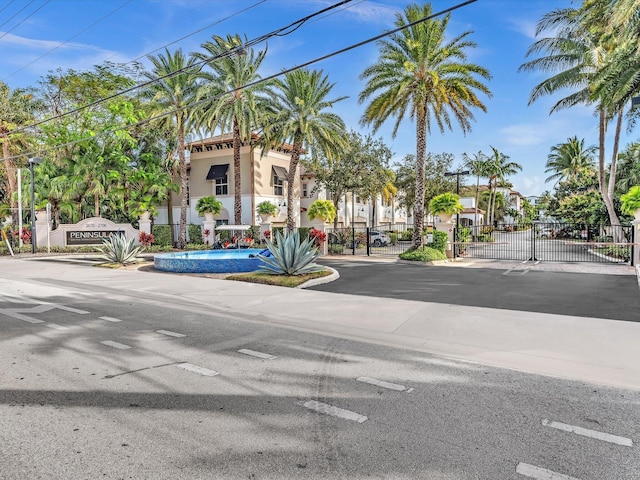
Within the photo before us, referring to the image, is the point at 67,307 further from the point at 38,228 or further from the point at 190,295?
the point at 38,228

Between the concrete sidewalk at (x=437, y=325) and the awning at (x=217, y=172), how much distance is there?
22.9 m

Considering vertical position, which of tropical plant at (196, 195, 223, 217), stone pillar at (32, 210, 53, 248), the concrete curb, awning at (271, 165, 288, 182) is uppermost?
awning at (271, 165, 288, 182)

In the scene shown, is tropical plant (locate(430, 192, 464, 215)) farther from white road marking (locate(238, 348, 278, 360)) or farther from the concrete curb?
white road marking (locate(238, 348, 278, 360))

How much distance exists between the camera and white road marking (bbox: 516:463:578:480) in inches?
126

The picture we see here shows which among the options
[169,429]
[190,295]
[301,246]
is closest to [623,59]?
[301,246]

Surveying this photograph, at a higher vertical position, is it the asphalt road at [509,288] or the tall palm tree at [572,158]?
the tall palm tree at [572,158]

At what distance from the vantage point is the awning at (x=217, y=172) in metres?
35.5

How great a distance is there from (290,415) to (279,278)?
946 centimetres

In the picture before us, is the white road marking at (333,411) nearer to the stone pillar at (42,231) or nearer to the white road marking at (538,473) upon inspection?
the white road marking at (538,473)

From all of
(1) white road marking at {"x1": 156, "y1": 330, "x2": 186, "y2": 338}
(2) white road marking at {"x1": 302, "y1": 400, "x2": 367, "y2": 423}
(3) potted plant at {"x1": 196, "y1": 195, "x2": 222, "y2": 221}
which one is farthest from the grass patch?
(3) potted plant at {"x1": 196, "y1": 195, "x2": 222, "y2": 221}

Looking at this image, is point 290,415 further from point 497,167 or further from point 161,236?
point 497,167

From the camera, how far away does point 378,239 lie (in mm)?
35969

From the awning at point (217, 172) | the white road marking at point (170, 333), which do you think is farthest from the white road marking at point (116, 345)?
the awning at point (217, 172)

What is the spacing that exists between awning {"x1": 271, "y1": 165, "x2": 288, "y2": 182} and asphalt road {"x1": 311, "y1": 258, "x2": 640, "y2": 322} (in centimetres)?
2091
